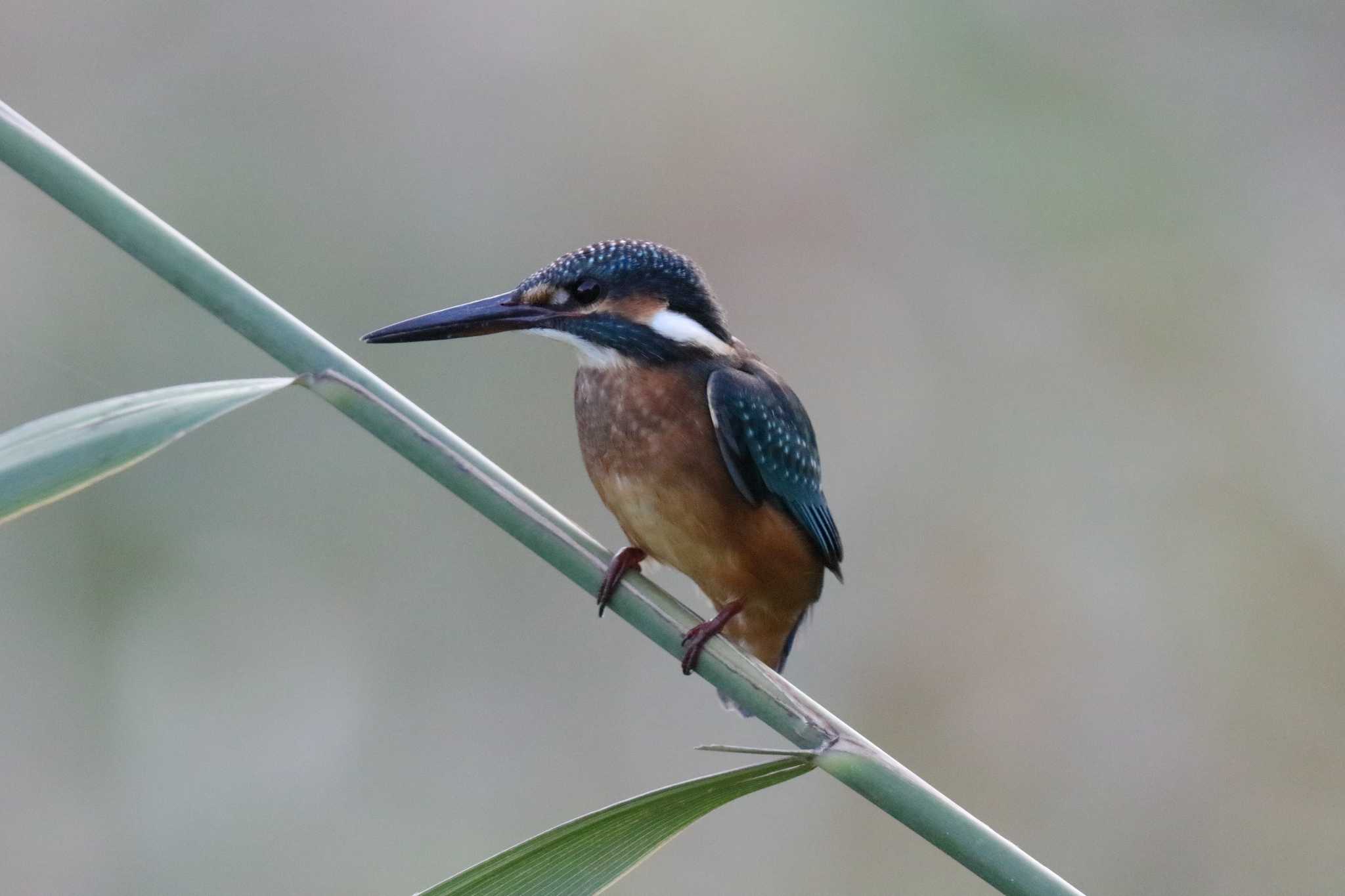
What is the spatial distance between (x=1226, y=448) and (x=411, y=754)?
213cm

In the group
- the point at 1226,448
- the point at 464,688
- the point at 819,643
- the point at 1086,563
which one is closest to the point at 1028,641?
the point at 1086,563

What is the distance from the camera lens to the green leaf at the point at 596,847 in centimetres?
78

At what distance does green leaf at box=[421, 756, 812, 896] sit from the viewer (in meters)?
0.78

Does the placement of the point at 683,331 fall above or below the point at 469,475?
above

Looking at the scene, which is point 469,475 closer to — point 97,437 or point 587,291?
point 97,437

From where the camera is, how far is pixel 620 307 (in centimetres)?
161

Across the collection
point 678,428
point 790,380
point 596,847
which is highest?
point 790,380

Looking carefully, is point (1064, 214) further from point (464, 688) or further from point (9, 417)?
point (9, 417)

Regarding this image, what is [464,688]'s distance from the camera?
2947 millimetres

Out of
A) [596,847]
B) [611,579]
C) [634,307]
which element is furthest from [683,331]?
[596,847]

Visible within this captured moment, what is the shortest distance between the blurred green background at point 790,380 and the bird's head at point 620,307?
4.23ft

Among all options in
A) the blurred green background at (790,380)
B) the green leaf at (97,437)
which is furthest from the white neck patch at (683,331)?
the blurred green background at (790,380)

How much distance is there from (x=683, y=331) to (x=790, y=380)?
5.42 ft

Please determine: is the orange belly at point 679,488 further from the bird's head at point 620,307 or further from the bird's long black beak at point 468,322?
the bird's long black beak at point 468,322
